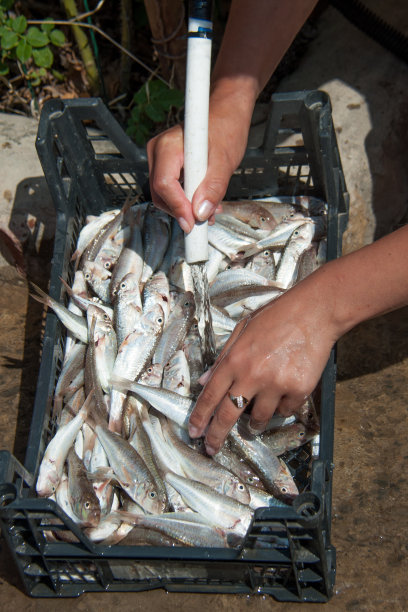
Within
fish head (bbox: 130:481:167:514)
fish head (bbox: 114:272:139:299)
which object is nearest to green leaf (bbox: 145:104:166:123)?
fish head (bbox: 114:272:139:299)

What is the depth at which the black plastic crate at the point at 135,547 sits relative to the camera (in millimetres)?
2166

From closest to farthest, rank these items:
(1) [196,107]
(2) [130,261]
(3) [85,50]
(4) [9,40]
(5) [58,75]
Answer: (1) [196,107] < (2) [130,261] < (4) [9,40] < (3) [85,50] < (5) [58,75]

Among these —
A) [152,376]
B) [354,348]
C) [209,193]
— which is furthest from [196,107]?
[354,348]

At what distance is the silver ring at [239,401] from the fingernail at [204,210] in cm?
64

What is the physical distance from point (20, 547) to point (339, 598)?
3.91 ft

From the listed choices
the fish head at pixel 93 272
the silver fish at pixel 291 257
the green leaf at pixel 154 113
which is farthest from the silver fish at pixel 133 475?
the green leaf at pixel 154 113

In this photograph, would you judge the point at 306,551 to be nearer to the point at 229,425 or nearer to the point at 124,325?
the point at 229,425

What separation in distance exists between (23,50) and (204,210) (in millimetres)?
2725

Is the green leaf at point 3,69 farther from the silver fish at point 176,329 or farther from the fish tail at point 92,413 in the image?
the fish tail at point 92,413

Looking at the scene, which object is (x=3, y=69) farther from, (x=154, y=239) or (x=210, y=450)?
(x=210, y=450)

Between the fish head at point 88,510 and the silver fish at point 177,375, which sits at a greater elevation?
the silver fish at point 177,375

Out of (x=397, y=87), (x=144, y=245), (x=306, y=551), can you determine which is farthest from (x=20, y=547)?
(x=397, y=87)

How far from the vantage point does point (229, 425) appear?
2.32m

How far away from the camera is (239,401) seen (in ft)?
7.20
